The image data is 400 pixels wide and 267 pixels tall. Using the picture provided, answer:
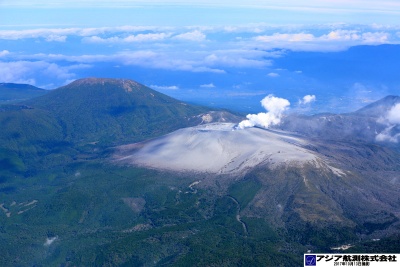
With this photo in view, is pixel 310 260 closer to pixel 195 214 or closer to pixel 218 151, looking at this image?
pixel 195 214

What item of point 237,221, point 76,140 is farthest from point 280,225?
point 76,140

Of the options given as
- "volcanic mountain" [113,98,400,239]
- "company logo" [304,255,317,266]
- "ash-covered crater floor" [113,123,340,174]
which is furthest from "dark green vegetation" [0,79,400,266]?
"company logo" [304,255,317,266]

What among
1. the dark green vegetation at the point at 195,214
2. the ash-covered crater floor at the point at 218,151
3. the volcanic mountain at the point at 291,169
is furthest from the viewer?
the ash-covered crater floor at the point at 218,151

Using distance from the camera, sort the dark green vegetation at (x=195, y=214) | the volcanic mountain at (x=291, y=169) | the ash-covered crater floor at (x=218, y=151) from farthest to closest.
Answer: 1. the ash-covered crater floor at (x=218, y=151)
2. the volcanic mountain at (x=291, y=169)
3. the dark green vegetation at (x=195, y=214)

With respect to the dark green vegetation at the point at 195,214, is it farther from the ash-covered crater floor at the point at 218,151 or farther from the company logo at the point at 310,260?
the company logo at the point at 310,260

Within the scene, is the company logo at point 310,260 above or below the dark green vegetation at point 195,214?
above

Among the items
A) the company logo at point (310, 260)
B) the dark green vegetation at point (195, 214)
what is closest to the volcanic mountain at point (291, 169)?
the dark green vegetation at point (195, 214)

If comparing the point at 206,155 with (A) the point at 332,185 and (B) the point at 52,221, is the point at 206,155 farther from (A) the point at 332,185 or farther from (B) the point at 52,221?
(B) the point at 52,221
